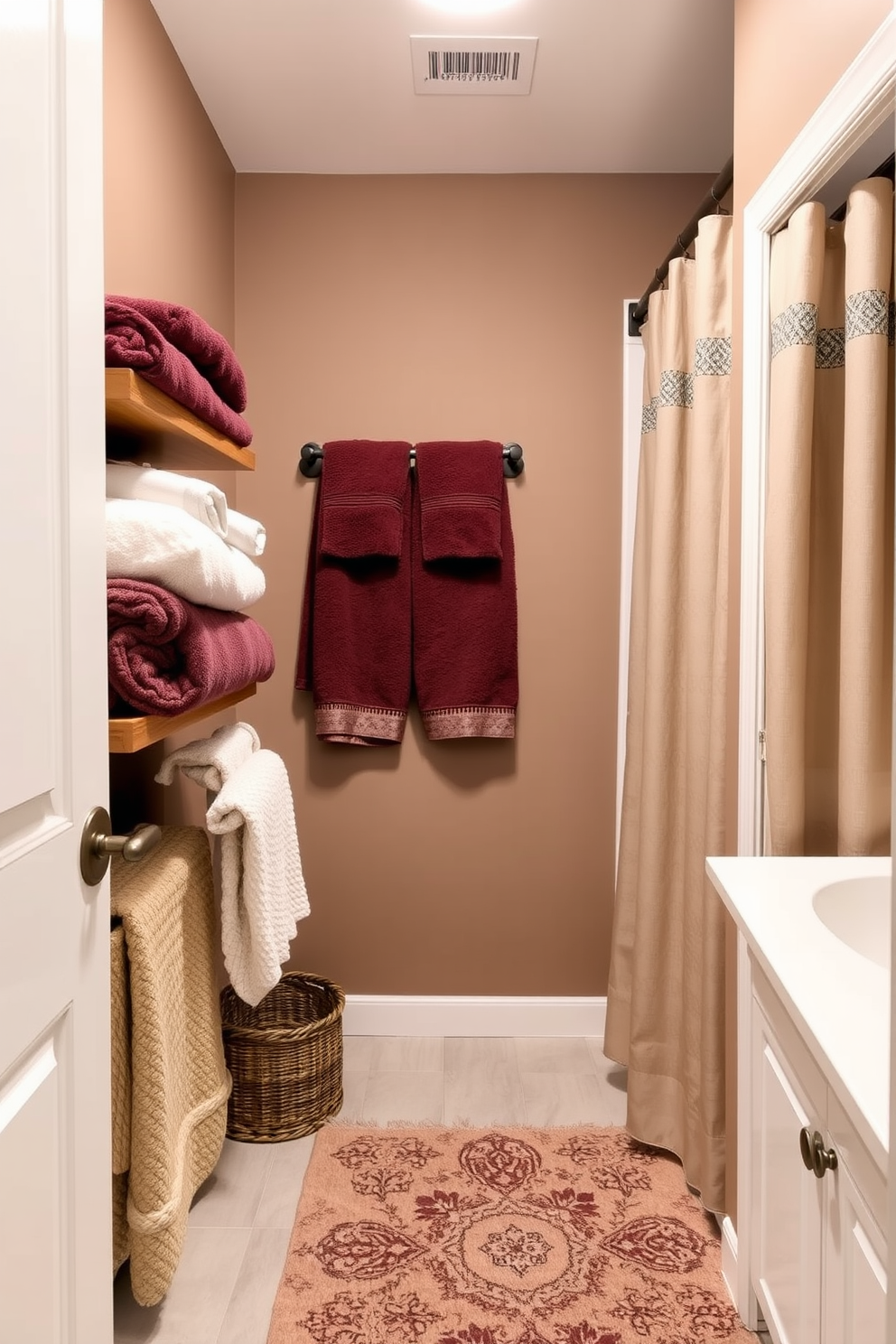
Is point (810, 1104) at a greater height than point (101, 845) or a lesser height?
lesser

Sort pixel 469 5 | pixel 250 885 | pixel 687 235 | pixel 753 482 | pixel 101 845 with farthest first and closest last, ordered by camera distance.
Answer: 1. pixel 687 235
2. pixel 469 5
3. pixel 250 885
4. pixel 753 482
5. pixel 101 845

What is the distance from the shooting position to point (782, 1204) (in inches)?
48.1

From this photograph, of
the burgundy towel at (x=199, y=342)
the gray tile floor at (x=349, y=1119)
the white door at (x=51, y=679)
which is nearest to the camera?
the white door at (x=51, y=679)

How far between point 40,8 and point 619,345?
1.97 m

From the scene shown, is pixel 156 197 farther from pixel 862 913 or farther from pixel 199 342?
pixel 862 913

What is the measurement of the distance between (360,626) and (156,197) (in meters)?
1.11

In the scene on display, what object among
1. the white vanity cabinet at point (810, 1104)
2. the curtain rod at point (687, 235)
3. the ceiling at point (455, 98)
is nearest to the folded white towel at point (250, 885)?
the white vanity cabinet at point (810, 1104)

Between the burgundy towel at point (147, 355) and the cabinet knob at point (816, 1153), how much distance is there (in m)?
1.27

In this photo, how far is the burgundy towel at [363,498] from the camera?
2.50m

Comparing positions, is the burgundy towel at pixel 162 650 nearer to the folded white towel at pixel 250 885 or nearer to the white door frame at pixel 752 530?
the folded white towel at pixel 250 885

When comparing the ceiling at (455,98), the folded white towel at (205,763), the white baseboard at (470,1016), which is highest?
the ceiling at (455,98)

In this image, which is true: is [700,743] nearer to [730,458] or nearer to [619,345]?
[730,458]

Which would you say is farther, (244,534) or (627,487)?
(627,487)

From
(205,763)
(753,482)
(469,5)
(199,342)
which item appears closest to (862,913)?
(753,482)
